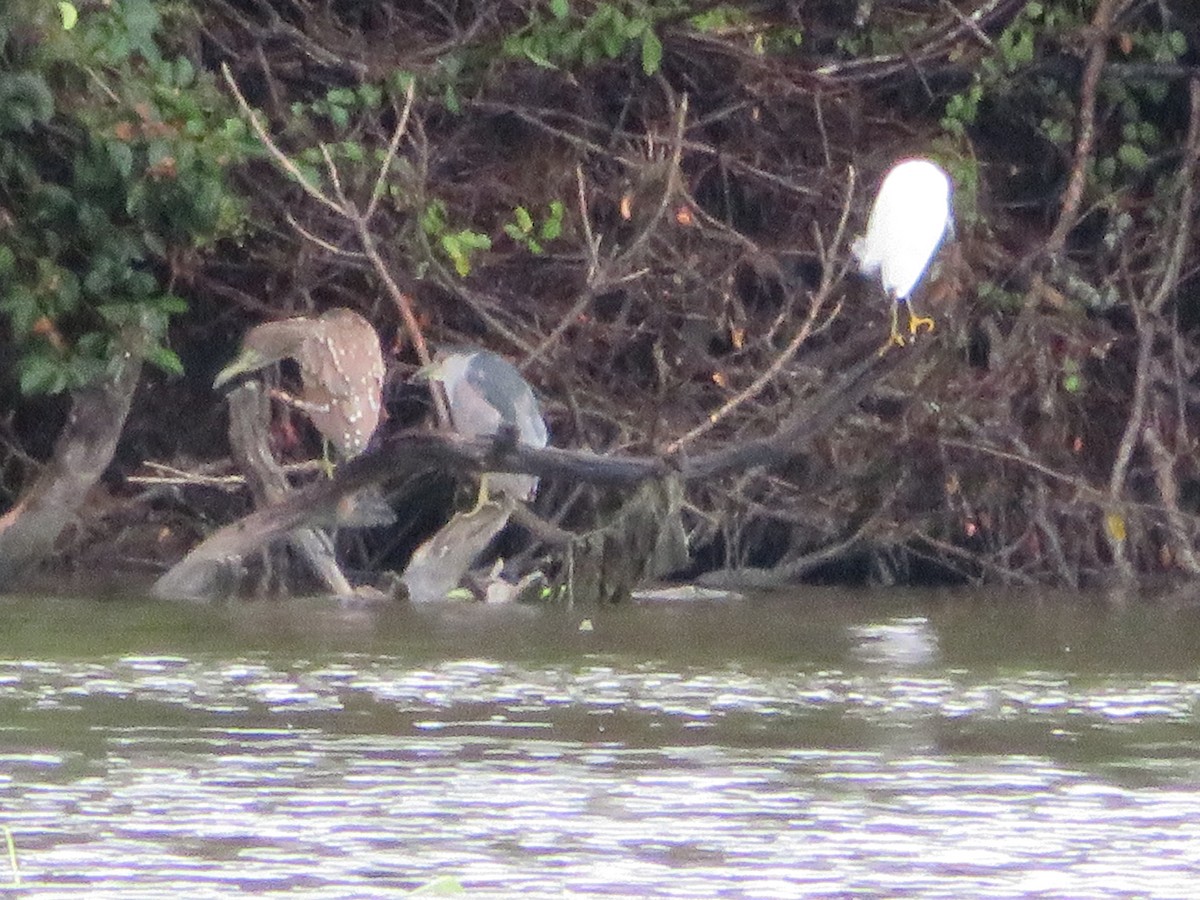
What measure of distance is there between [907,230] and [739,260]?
949 millimetres

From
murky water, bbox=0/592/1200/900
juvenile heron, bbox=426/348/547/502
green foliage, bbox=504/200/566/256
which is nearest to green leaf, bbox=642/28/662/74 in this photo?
green foliage, bbox=504/200/566/256

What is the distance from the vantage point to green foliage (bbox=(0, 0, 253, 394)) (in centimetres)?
827

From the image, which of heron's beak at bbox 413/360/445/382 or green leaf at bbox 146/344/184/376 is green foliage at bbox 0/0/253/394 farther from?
heron's beak at bbox 413/360/445/382

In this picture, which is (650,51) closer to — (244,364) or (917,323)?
(917,323)

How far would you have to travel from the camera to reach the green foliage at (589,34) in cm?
916

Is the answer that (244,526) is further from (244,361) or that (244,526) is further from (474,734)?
(474,734)

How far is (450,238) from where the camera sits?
29.5ft

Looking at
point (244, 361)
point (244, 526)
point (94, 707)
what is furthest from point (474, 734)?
point (244, 361)

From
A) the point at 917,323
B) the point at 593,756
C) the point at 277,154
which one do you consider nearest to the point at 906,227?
the point at 917,323

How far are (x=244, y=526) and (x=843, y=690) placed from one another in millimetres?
2334

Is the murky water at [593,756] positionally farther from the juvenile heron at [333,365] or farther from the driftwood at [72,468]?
the juvenile heron at [333,365]

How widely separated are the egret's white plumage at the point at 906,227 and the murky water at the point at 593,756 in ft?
4.49

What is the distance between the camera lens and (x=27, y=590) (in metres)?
8.61

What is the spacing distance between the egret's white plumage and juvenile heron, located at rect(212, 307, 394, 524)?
160 centimetres
